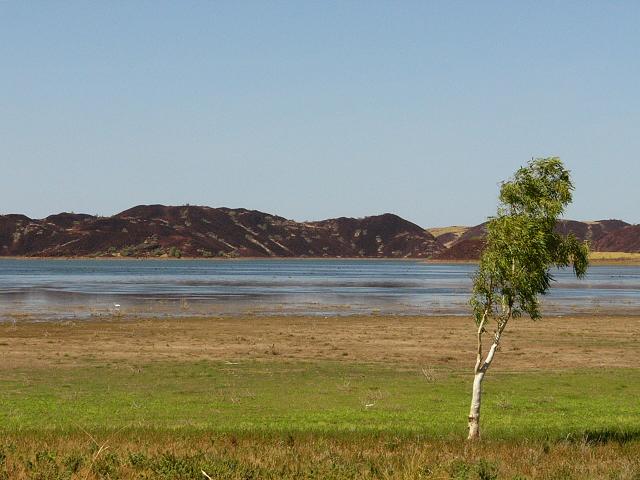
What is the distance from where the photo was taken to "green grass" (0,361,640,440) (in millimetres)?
20969

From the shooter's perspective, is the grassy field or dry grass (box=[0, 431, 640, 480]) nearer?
dry grass (box=[0, 431, 640, 480])

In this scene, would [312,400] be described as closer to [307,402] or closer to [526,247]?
[307,402]

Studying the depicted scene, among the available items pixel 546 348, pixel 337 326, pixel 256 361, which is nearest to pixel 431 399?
pixel 256 361

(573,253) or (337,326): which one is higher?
(573,253)

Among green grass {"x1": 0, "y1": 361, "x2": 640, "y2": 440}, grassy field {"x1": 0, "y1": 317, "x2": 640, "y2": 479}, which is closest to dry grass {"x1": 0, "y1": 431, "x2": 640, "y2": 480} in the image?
grassy field {"x1": 0, "y1": 317, "x2": 640, "y2": 479}

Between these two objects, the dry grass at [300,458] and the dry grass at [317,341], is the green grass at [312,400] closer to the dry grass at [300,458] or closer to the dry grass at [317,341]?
the dry grass at [300,458]

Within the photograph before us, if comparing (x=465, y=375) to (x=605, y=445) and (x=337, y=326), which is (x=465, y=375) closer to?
(x=605, y=445)

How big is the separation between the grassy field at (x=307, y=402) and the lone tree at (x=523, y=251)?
8.93ft

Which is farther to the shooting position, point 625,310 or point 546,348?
point 625,310

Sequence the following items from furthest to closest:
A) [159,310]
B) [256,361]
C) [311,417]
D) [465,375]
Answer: [159,310], [256,361], [465,375], [311,417]

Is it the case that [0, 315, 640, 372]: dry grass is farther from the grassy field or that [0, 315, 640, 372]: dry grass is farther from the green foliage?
the green foliage

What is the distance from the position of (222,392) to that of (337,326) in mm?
26794

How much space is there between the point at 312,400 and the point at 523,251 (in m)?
9.77

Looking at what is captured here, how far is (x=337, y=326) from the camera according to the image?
53844 mm
